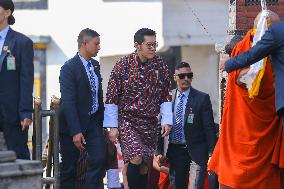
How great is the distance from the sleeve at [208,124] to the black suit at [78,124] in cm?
137

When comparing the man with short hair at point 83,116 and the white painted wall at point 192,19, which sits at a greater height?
the white painted wall at point 192,19

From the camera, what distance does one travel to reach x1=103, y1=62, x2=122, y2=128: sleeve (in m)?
10.2

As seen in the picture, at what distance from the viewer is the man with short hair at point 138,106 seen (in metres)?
10.2

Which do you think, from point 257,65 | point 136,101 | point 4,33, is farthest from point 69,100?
point 257,65

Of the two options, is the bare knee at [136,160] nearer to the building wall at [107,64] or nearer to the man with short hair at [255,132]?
the man with short hair at [255,132]

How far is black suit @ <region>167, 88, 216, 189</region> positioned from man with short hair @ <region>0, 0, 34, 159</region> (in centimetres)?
244

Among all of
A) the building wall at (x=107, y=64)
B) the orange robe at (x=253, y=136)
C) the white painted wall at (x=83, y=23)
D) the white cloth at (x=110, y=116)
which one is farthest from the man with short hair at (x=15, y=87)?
the building wall at (x=107, y=64)

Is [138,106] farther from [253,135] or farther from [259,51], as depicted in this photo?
[259,51]

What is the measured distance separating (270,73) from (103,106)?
100 inches

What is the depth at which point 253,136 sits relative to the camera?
8.49 m

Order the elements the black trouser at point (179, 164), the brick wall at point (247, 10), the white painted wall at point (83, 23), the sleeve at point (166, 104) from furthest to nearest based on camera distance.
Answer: the white painted wall at point (83, 23)
the black trouser at point (179, 164)
the brick wall at point (247, 10)
the sleeve at point (166, 104)

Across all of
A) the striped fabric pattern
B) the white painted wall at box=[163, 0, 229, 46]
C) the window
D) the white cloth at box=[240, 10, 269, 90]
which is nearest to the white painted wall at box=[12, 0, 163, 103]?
the window

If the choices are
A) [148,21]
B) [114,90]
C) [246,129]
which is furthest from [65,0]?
[246,129]

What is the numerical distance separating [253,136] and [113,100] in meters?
2.18
